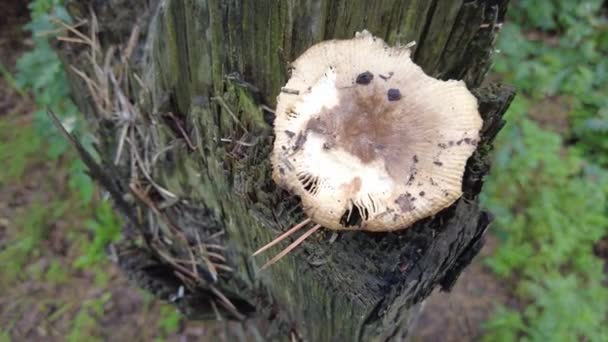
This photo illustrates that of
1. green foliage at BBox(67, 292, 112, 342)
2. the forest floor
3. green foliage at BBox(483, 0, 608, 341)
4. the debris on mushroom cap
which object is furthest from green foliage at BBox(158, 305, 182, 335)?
the debris on mushroom cap

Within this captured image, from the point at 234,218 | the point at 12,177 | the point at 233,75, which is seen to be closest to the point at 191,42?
the point at 233,75

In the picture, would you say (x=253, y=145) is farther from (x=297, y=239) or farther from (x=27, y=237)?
(x=27, y=237)

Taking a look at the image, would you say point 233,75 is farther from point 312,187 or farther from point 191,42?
point 312,187

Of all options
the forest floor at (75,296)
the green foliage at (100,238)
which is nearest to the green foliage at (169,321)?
the forest floor at (75,296)

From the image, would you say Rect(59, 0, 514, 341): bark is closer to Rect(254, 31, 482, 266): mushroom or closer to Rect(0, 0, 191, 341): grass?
Rect(254, 31, 482, 266): mushroom

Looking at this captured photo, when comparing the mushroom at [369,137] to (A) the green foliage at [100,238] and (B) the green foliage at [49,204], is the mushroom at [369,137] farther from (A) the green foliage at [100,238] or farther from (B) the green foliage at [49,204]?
(A) the green foliage at [100,238]

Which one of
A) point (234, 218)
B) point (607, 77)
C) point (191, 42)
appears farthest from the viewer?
point (607, 77)

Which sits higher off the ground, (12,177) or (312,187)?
(312,187)
